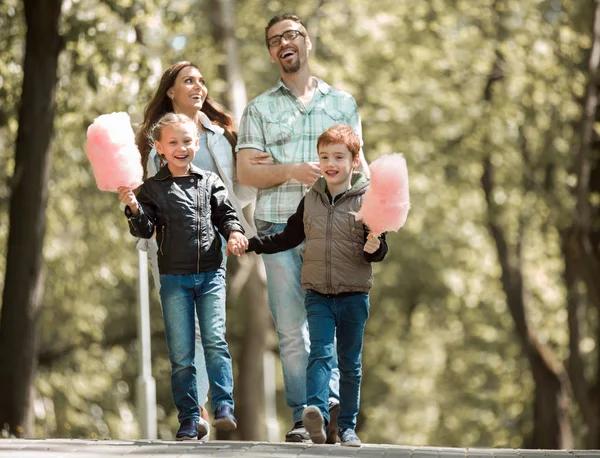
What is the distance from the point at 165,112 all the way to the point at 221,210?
103 centimetres

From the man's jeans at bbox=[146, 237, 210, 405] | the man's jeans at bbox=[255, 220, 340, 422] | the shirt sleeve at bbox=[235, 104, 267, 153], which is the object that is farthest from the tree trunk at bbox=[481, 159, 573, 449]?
the shirt sleeve at bbox=[235, 104, 267, 153]

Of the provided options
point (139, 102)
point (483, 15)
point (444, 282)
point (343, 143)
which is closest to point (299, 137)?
point (343, 143)

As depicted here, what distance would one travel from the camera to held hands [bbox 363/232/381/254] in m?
7.80

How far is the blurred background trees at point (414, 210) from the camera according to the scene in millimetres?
18312

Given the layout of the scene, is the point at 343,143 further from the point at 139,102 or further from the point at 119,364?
the point at 119,364

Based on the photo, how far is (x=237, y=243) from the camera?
7.94 meters

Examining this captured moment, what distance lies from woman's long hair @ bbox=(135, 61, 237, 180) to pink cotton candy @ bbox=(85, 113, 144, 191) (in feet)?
3.26

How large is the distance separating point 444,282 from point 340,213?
2516 centimetres

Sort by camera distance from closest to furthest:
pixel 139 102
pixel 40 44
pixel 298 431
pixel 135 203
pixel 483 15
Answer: pixel 135 203
pixel 298 431
pixel 40 44
pixel 139 102
pixel 483 15

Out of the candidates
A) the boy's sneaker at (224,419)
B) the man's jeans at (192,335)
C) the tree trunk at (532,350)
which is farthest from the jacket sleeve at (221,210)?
the tree trunk at (532,350)

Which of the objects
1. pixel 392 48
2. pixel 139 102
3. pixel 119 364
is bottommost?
pixel 119 364

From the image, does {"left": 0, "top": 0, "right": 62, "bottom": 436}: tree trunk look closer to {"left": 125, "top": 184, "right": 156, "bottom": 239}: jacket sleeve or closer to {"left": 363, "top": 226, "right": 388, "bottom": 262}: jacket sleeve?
{"left": 125, "top": 184, "right": 156, "bottom": 239}: jacket sleeve

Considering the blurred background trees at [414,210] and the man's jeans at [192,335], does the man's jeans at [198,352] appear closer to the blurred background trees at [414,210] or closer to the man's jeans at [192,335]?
the man's jeans at [192,335]

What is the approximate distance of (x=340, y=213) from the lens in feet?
26.2
